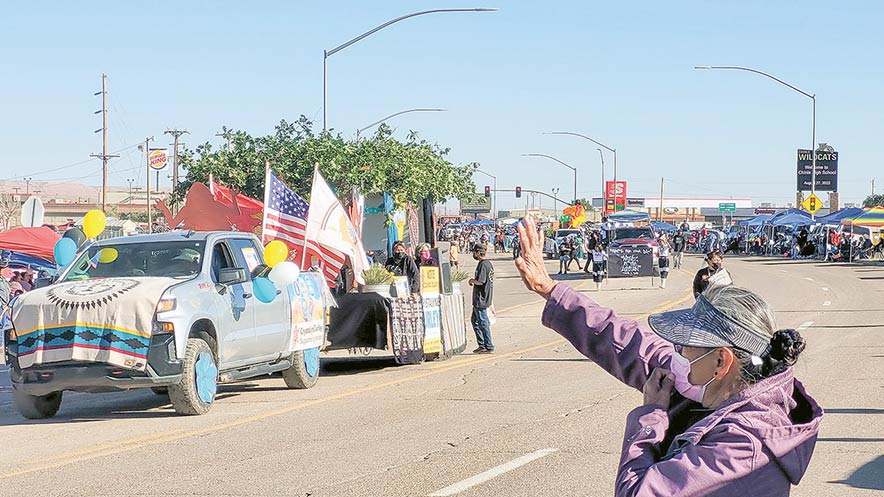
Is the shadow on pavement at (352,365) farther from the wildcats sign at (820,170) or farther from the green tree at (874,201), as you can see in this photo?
the green tree at (874,201)

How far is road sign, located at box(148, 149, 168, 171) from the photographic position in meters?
104

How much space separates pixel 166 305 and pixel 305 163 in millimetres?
18197

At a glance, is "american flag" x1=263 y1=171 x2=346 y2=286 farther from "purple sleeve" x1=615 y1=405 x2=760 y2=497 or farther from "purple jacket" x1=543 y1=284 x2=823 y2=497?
"purple sleeve" x1=615 y1=405 x2=760 y2=497

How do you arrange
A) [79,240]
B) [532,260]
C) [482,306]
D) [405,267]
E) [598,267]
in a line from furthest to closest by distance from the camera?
[598,267] < [405,267] < [482,306] < [79,240] < [532,260]

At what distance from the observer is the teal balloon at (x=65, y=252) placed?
44.4 ft

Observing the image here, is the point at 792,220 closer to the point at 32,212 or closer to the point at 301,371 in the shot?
the point at 32,212

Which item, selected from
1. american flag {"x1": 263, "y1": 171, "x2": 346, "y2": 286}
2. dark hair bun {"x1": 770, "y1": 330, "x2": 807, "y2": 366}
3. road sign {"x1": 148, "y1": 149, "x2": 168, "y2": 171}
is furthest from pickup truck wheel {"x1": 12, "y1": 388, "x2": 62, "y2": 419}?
road sign {"x1": 148, "y1": 149, "x2": 168, "y2": 171}

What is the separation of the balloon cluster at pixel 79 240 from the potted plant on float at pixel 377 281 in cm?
401

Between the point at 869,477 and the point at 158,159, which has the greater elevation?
the point at 158,159

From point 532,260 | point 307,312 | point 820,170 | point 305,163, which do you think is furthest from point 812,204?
point 532,260

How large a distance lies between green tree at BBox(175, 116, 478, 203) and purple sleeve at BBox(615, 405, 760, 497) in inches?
1039

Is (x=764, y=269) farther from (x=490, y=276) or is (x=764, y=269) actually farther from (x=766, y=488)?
(x=766, y=488)

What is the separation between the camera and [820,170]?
6362cm

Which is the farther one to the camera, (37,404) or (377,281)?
(377,281)
